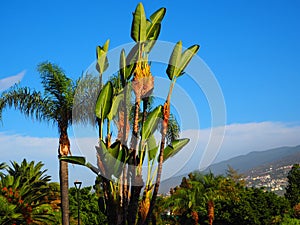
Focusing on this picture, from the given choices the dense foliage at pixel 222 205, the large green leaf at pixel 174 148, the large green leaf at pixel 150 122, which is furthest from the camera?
the dense foliage at pixel 222 205

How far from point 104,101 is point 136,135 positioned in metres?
1.21

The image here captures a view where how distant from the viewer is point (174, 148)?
1307cm

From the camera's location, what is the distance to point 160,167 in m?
12.5

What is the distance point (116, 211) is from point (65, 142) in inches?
210

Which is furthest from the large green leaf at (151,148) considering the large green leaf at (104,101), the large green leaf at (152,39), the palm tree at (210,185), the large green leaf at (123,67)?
the palm tree at (210,185)

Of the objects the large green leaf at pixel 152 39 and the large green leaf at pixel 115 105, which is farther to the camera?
the large green leaf at pixel 115 105

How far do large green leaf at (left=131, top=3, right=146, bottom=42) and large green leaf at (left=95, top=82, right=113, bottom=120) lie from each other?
4.58 ft

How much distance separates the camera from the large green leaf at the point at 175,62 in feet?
41.6

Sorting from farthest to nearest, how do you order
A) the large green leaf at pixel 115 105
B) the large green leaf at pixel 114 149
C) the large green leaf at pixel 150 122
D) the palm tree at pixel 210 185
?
the palm tree at pixel 210 185, the large green leaf at pixel 115 105, the large green leaf at pixel 150 122, the large green leaf at pixel 114 149

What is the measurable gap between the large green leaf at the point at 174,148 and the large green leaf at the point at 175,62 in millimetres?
1695

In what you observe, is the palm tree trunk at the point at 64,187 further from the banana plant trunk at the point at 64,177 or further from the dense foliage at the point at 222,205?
the dense foliage at the point at 222,205

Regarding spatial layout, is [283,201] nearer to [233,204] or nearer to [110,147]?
[233,204]

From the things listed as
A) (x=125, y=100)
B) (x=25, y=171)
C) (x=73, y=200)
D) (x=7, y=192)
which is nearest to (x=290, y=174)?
(x=73, y=200)

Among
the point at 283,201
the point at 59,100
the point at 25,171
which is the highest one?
the point at 59,100
